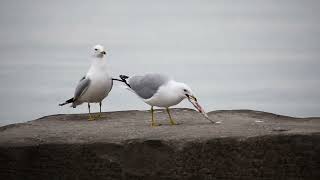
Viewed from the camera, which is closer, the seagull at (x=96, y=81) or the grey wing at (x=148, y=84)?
the grey wing at (x=148, y=84)

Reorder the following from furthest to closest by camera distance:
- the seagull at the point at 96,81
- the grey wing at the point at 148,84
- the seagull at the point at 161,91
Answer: the seagull at the point at 96,81, the grey wing at the point at 148,84, the seagull at the point at 161,91

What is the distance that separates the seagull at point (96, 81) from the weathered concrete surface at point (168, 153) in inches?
51.1

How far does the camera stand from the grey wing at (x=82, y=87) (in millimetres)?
7441

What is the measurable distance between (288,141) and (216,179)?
2.14 feet

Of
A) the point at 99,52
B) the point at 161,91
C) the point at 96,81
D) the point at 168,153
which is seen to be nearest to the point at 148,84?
the point at 161,91

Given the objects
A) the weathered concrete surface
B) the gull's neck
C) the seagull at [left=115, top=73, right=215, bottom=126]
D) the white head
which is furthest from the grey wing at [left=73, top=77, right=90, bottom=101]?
the weathered concrete surface

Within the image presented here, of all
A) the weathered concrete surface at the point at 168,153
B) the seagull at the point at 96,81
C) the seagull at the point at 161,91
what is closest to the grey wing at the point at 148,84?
the seagull at the point at 161,91

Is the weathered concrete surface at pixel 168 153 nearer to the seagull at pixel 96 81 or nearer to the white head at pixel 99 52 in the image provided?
the seagull at pixel 96 81

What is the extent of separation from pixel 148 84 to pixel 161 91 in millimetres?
192

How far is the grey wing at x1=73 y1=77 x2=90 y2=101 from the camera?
744 centimetres

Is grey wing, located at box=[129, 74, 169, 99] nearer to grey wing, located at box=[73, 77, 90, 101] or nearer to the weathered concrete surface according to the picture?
the weathered concrete surface

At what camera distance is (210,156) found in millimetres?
5648

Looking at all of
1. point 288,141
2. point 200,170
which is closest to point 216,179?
point 200,170

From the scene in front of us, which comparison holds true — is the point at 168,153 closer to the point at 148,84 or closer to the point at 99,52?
the point at 148,84
